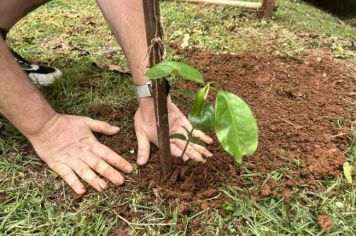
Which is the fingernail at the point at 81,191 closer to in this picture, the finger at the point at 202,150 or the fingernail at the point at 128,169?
the fingernail at the point at 128,169

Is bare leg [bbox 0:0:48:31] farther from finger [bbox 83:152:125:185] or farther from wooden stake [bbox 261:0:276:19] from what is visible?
wooden stake [bbox 261:0:276:19]

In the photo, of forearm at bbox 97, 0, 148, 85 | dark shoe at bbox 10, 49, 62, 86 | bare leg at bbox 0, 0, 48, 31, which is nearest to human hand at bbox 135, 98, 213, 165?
forearm at bbox 97, 0, 148, 85

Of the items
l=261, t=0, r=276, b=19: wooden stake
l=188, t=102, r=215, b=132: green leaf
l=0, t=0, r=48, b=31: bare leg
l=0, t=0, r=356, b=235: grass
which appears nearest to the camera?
l=188, t=102, r=215, b=132: green leaf

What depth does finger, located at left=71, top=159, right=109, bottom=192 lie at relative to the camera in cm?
132

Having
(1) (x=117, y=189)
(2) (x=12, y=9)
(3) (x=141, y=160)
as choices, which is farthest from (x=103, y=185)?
(2) (x=12, y=9)

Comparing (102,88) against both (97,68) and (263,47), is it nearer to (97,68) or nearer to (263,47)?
(97,68)

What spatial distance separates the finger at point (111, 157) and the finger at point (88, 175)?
0.07m

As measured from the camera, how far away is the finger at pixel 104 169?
4.38ft

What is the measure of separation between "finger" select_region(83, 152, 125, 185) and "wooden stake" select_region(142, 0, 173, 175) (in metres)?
0.17

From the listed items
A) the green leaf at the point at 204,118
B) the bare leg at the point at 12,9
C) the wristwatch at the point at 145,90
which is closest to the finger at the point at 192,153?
the wristwatch at the point at 145,90

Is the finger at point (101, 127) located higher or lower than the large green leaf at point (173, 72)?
lower

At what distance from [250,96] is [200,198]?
2.05 feet

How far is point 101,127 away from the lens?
1.51 metres

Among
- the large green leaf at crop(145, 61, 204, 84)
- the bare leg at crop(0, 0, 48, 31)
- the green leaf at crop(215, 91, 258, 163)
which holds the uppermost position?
the large green leaf at crop(145, 61, 204, 84)
